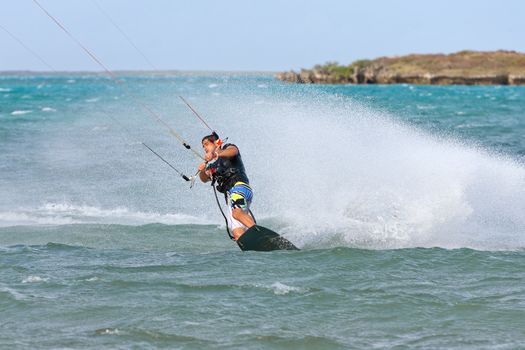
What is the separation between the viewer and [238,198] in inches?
397

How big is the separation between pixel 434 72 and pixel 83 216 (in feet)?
346

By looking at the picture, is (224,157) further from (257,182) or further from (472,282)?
(257,182)

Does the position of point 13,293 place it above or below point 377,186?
below

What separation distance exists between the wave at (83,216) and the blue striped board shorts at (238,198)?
111 inches

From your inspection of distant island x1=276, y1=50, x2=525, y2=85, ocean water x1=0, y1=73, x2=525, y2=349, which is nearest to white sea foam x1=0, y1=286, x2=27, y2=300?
ocean water x1=0, y1=73, x2=525, y2=349

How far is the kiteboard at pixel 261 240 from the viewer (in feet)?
32.0

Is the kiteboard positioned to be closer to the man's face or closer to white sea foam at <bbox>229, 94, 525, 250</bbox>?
white sea foam at <bbox>229, 94, 525, 250</bbox>

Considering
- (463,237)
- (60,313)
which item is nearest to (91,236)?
(60,313)

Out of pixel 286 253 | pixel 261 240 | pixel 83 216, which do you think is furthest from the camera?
pixel 83 216

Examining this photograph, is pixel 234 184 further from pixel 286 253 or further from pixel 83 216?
pixel 83 216

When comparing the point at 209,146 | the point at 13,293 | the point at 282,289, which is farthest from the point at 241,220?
the point at 13,293

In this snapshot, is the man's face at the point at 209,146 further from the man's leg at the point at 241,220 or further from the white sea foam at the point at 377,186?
the white sea foam at the point at 377,186

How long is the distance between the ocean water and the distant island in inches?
3331

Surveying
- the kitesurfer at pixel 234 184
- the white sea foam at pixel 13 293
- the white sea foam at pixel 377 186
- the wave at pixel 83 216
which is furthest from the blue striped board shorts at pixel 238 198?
the white sea foam at pixel 13 293
